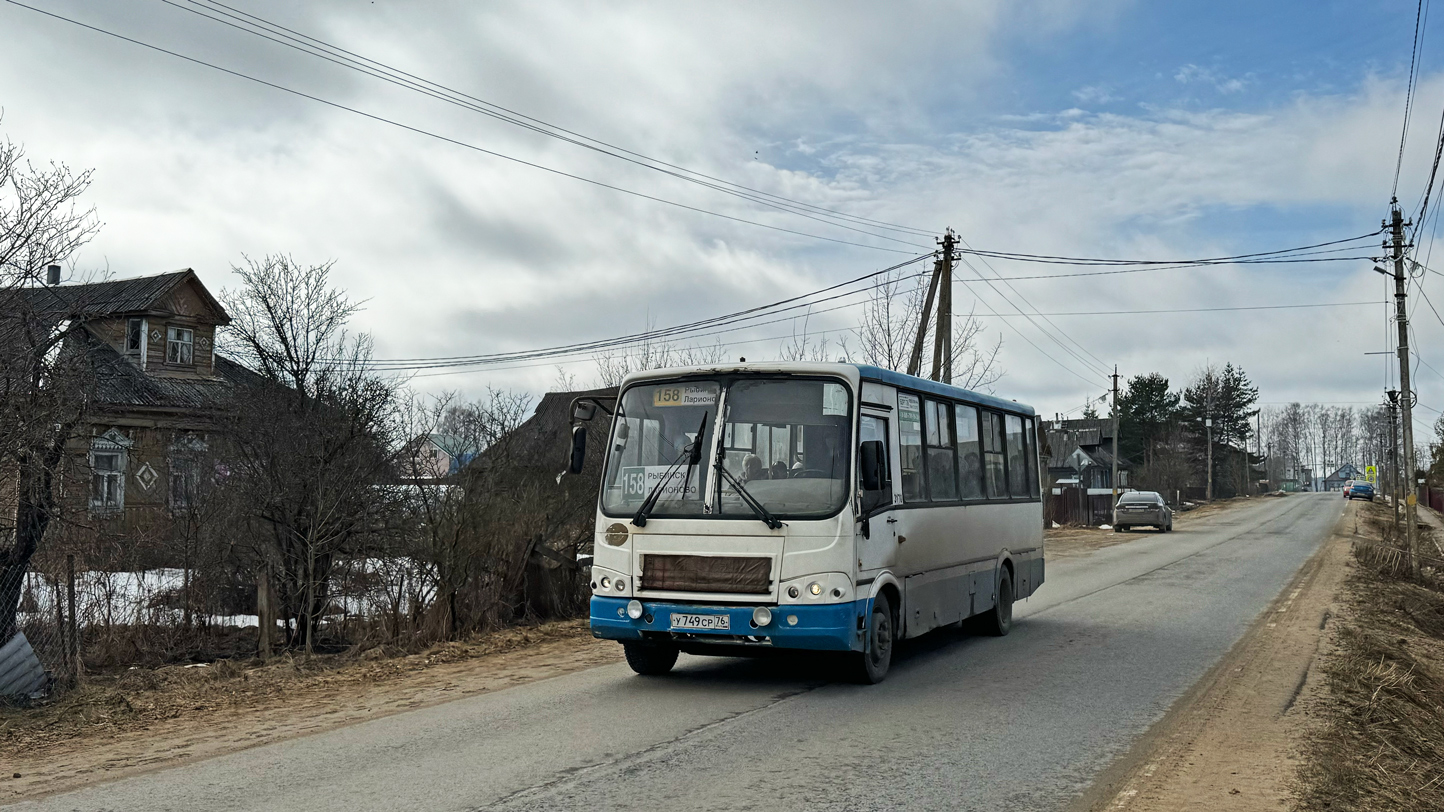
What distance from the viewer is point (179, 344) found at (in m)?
33.4

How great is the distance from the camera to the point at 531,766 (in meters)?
6.80

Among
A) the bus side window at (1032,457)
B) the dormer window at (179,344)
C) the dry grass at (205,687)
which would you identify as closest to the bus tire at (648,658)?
the dry grass at (205,687)

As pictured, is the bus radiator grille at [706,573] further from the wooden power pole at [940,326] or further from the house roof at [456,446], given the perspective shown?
the wooden power pole at [940,326]

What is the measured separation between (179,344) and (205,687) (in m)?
26.1

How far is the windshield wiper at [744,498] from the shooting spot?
30.0ft

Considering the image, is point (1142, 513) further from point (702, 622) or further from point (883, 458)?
point (702, 622)

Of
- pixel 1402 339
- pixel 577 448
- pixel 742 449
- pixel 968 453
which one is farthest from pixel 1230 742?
pixel 1402 339

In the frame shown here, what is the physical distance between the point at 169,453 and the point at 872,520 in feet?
41.5

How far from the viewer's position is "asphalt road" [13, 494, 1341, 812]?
6.15 meters

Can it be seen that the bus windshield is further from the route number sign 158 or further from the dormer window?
the dormer window

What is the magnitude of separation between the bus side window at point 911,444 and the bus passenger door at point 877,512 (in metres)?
0.40

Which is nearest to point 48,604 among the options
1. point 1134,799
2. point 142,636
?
point 142,636

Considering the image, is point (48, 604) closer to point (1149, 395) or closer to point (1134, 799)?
point (1134, 799)

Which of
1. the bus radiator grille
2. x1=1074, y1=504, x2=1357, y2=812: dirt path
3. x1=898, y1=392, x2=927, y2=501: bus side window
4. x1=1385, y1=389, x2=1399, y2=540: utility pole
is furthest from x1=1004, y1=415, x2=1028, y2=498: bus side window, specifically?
x1=1385, y1=389, x2=1399, y2=540: utility pole
